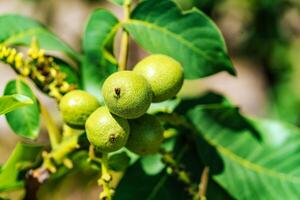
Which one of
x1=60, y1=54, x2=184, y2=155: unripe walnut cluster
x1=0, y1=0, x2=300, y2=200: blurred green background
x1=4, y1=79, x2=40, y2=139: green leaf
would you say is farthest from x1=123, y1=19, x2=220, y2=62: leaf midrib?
x1=0, y1=0, x2=300, y2=200: blurred green background

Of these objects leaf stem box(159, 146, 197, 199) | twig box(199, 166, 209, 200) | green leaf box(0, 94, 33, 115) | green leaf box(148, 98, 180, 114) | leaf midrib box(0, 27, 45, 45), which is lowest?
twig box(199, 166, 209, 200)

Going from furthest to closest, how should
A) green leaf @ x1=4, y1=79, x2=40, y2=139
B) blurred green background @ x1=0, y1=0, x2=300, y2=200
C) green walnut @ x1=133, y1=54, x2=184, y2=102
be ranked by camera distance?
blurred green background @ x1=0, y1=0, x2=300, y2=200 → green leaf @ x1=4, y1=79, x2=40, y2=139 → green walnut @ x1=133, y1=54, x2=184, y2=102

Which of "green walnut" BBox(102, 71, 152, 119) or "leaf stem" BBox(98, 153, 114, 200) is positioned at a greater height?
"green walnut" BBox(102, 71, 152, 119)

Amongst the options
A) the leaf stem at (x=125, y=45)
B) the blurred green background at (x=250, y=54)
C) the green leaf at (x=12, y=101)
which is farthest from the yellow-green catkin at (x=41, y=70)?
the blurred green background at (x=250, y=54)

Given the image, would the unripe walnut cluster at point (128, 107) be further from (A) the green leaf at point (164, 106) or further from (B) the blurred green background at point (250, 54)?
(B) the blurred green background at point (250, 54)

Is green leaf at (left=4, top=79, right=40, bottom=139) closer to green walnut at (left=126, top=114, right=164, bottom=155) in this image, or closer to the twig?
green walnut at (left=126, top=114, right=164, bottom=155)

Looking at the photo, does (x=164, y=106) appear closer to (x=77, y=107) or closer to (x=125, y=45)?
(x=125, y=45)
